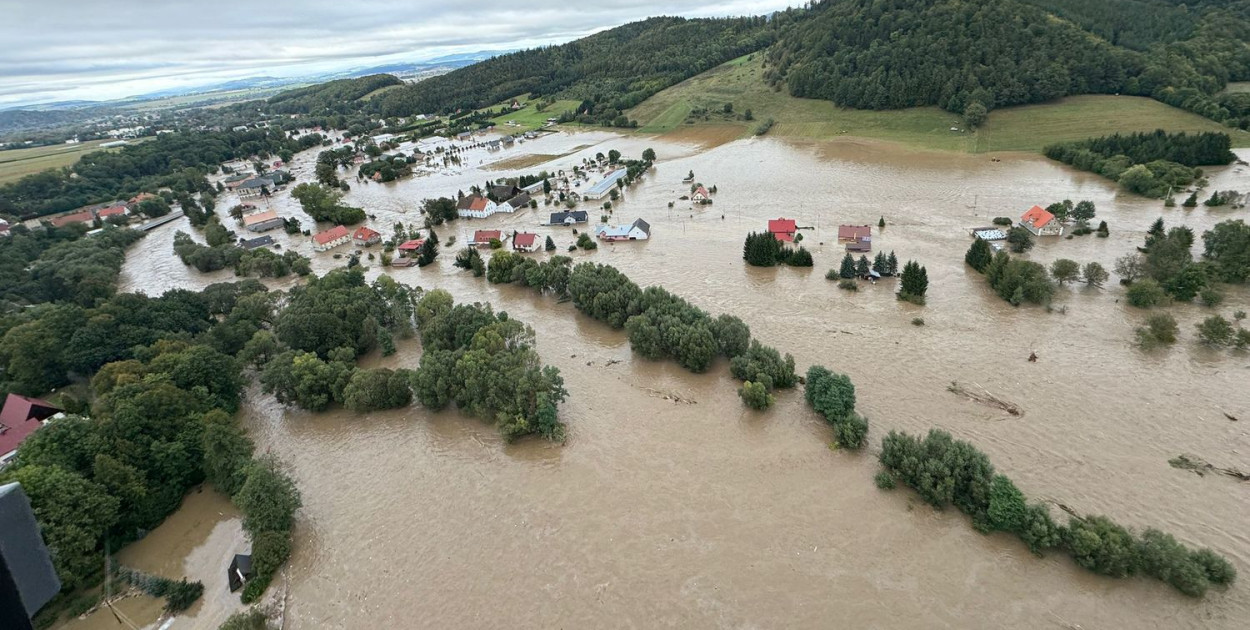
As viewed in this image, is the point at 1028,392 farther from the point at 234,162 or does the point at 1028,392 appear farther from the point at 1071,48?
the point at 234,162

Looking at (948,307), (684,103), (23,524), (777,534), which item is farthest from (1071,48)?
(23,524)

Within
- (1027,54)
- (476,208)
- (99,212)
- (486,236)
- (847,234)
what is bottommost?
(486,236)

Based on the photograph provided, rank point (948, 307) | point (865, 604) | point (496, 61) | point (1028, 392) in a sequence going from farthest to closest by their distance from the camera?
1. point (496, 61)
2. point (948, 307)
3. point (1028, 392)
4. point (865, 604)

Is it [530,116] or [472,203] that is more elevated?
[530,116]

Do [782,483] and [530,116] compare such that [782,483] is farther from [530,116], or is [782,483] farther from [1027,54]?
[530,116]

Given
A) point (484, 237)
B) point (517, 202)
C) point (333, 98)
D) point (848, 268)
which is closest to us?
point (848, 268)

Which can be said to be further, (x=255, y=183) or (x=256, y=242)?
(x=255, y=183)

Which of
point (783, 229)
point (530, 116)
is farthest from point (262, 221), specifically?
point (530, 116)
